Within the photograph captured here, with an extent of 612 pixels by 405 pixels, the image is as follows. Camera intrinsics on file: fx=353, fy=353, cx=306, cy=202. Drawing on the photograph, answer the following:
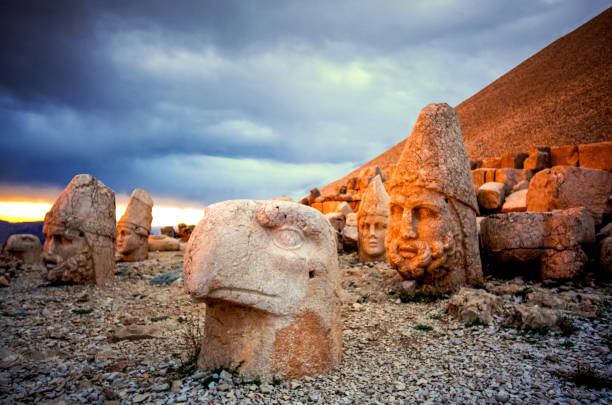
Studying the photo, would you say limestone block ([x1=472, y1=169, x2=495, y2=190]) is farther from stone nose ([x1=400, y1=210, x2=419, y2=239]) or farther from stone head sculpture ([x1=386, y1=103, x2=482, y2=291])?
stone nose ([x1=400, y1=210, x2=419, y2=239])

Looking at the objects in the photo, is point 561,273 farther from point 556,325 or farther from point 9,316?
point 9,316

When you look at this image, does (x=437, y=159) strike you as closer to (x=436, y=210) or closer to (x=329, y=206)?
(x=436, y=210)

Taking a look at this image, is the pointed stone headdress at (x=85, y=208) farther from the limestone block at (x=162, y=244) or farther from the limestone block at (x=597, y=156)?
the limestone block at (x=597, y=156)

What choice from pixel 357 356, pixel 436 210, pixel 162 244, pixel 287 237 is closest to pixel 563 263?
pixel 436 210

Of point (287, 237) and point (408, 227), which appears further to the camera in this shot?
point (408, 227)

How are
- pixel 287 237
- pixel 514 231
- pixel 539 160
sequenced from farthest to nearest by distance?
pixel 539 160 < pixel 514 231 < pixel 287 237

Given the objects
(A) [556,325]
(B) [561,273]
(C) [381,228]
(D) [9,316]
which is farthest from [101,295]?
(B) [561,273]

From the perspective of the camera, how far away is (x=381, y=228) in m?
9.42

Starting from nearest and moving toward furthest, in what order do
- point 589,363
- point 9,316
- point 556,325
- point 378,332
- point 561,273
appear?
point 589,363 → point 556,325 → point 378,332 → point 9,316 → point 561,273

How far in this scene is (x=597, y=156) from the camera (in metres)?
13.3

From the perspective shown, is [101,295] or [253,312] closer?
[253,312]

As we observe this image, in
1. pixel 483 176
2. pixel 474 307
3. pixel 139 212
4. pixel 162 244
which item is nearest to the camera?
pixel 474 307

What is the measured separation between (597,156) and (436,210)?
11789 mm

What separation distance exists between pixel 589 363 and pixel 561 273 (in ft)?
9.85
